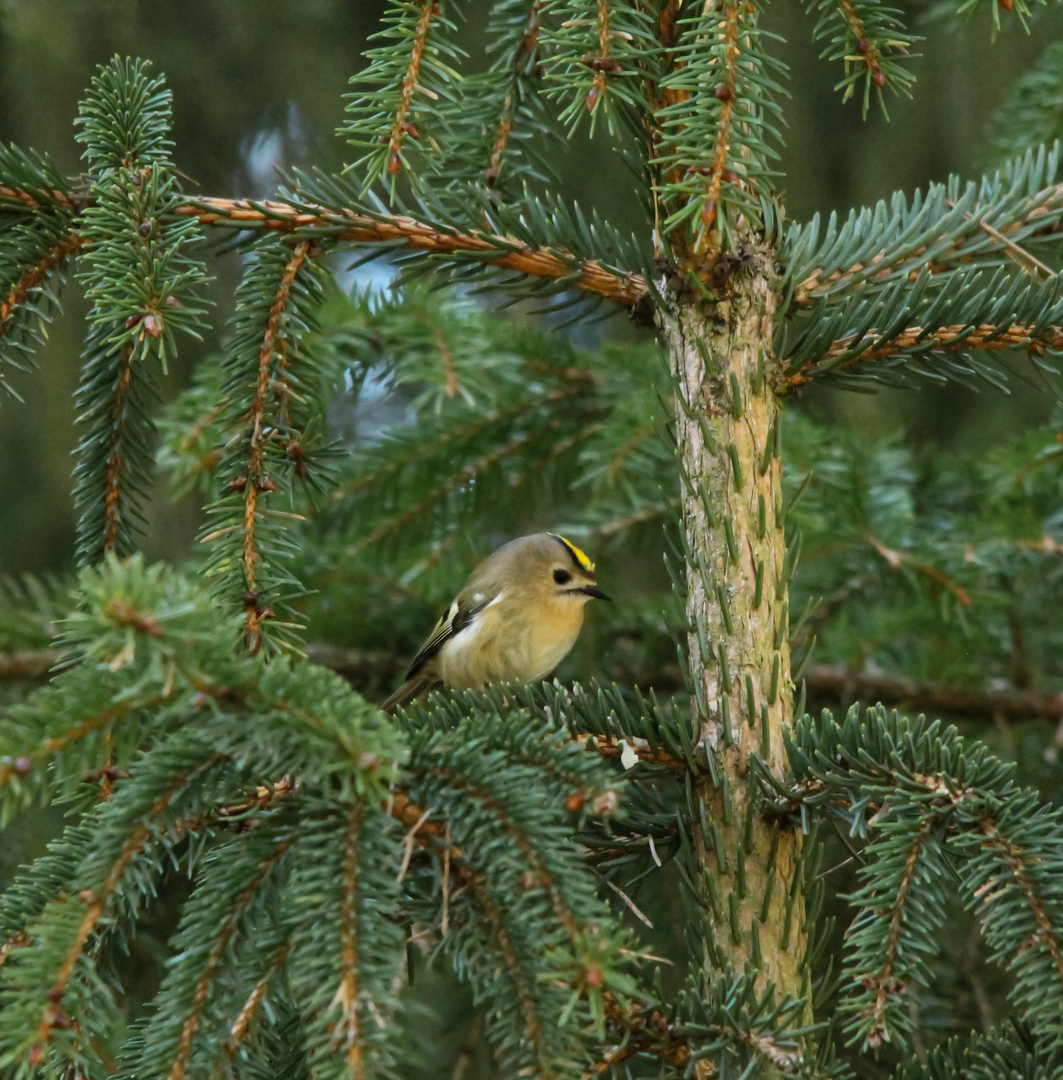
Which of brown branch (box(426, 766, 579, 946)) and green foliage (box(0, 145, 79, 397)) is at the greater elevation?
green foliage (box(0, 145, 79, 397))

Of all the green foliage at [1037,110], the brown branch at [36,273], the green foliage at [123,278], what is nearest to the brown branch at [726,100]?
the green foliage at [123,278]

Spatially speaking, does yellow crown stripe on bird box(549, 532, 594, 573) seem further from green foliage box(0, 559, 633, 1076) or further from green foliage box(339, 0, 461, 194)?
green foliage box(0, 559, 633, 1076)

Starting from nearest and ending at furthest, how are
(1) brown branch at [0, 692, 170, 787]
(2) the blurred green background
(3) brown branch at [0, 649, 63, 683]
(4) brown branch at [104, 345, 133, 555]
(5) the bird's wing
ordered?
(1) brown branch at [0, 692, 170, 787], (4) brown branch at [104, 345, 133, 555], (3) brown branch at [0, 649, 63, 683], (5) the bird's wing, (2) the blurred green background

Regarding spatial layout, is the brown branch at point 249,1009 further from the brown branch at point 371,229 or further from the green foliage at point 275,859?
the brown branch at point 371,229

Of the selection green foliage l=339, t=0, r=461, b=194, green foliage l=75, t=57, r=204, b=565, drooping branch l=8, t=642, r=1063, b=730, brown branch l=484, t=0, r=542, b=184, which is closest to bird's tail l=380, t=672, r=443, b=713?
drooping branch l=8, t=642, r=1063, b=730

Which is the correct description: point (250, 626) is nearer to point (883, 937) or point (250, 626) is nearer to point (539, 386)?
→ point (883, 937)

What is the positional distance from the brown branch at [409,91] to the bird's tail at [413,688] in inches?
A: 72.0

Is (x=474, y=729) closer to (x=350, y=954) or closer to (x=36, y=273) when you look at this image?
(x=350, y=954)

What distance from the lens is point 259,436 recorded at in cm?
181

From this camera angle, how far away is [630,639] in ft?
12.1

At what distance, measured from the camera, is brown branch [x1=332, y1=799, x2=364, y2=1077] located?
1.17m

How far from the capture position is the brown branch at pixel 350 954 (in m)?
1.17

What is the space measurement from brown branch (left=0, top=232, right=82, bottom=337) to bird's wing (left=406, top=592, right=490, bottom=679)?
5.77 feet

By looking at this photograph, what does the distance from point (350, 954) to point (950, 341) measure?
50.3 inches
